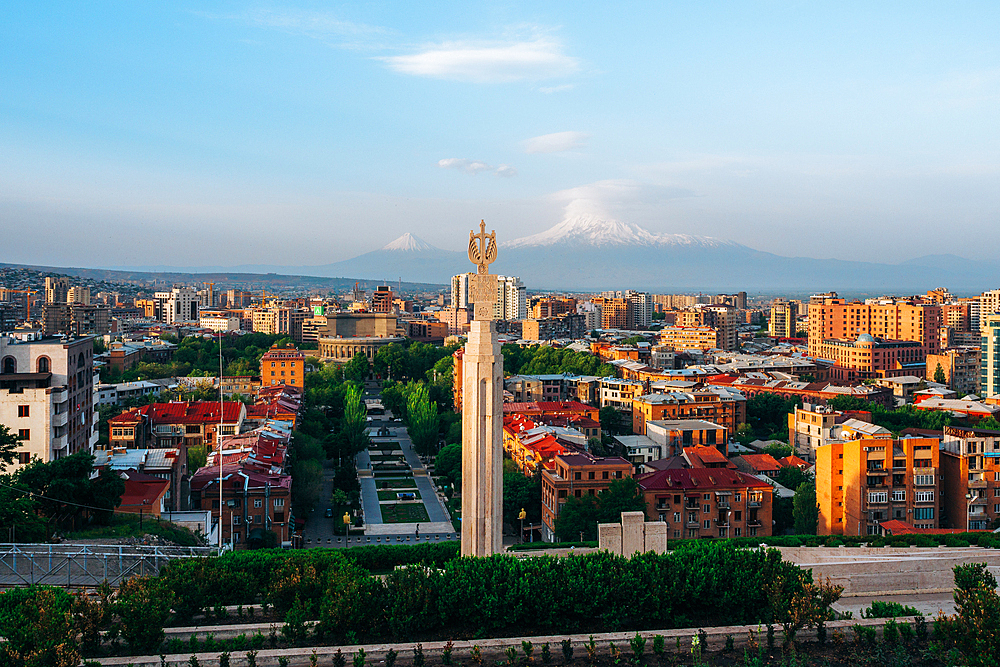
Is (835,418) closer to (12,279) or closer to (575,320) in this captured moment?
(575,320)

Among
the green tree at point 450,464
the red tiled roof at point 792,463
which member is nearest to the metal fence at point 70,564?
the green tree at point 450,464

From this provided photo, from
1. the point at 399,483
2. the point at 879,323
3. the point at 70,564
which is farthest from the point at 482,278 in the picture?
the point at 879,323

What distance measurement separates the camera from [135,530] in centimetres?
1692

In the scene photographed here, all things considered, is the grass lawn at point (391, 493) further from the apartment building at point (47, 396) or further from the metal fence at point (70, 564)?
the metal fence at point (70, 564)

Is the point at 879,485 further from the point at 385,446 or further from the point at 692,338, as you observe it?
the point at 692,338

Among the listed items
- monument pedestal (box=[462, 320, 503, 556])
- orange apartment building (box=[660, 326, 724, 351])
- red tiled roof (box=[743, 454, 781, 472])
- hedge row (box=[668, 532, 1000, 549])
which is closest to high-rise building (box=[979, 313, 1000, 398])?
orange apartment building (box=[660, 326, 724, 351])

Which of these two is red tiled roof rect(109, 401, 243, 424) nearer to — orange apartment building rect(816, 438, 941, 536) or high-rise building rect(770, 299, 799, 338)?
orange apartment building rect(816, 438, 941, 536)

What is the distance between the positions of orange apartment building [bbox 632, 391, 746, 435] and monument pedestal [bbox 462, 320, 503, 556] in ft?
103

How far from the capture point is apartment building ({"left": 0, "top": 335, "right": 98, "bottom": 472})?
22.9m

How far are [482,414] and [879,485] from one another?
1792cm

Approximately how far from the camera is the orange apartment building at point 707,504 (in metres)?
25.6

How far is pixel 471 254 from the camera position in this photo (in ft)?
39.5

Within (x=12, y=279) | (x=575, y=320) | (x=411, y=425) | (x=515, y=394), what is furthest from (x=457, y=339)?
(x=12, y=279)

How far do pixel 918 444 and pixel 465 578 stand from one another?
19478 millimetres
